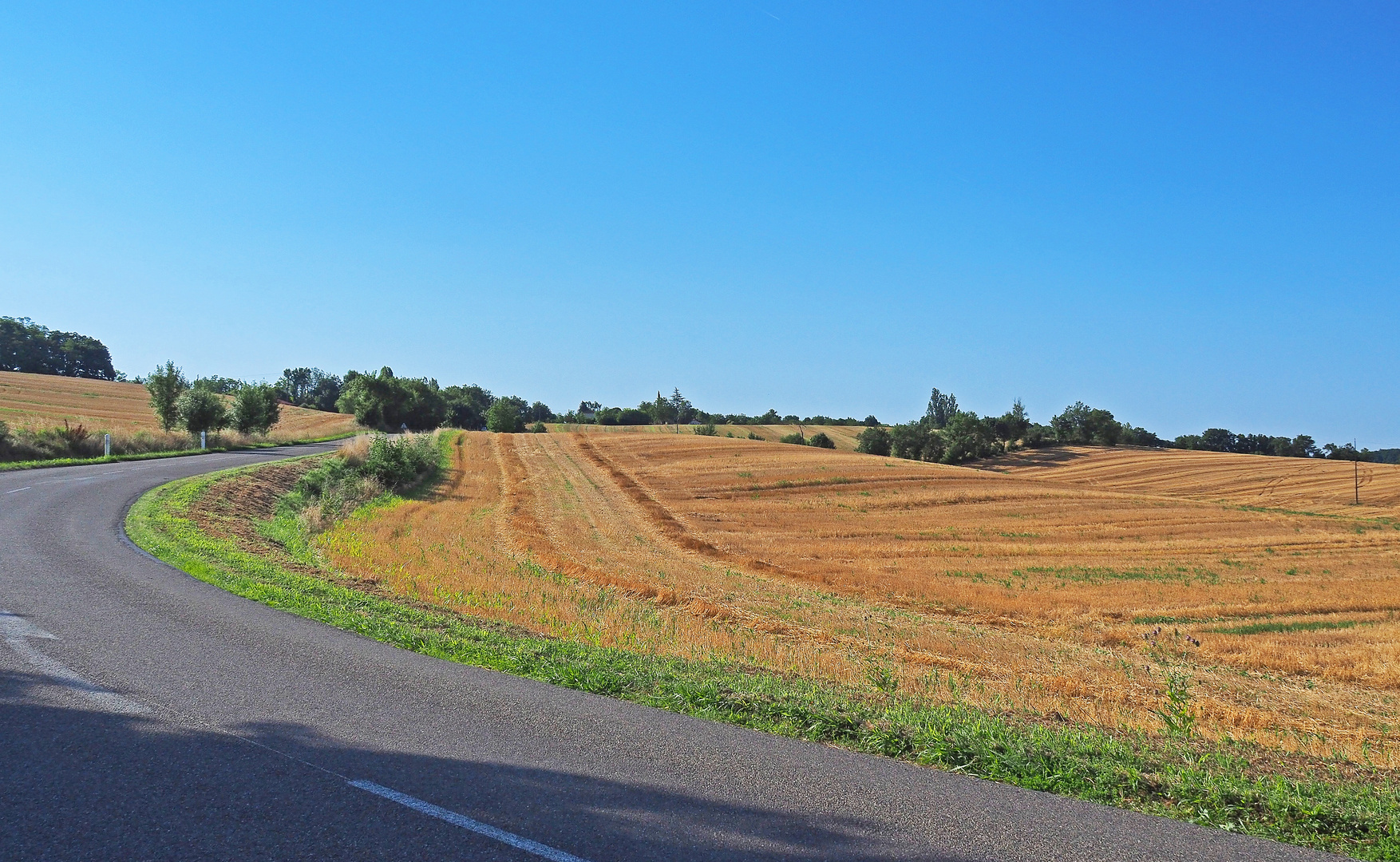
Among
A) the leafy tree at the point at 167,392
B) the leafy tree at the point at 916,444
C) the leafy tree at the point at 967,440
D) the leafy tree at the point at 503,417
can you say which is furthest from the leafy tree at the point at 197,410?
the leafy tree at the point at 967,440

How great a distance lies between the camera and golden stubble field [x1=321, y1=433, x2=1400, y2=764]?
41.8 feet

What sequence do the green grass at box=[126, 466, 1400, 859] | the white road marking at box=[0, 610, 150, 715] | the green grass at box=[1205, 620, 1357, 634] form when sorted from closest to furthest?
the green grass at box=[126, 466, 1400, 859], the white road marking at box=[0, 610, 150, 715], the green grass at box=[1205, 620, 1357, 634]

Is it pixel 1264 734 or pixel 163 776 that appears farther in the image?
pixel 1264 734

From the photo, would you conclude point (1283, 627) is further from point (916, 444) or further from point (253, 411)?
point (916, 444)

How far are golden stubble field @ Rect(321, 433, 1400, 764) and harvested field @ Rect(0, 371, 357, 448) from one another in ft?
101

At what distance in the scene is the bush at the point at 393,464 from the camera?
37312 mm

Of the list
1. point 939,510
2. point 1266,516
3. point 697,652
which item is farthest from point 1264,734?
point 1266,516

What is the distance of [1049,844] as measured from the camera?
466 centimetres

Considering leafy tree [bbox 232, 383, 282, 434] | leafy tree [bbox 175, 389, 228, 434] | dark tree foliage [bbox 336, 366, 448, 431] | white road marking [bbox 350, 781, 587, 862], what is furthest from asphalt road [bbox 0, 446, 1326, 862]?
dark tree foliage [bbox 336, 366, 448, 431]

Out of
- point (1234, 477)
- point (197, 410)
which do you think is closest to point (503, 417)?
point (197, 410)

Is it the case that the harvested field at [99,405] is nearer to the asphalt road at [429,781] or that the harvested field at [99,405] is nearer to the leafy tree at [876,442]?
the leafy tree at [876,442]

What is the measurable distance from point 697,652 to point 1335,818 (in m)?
7.42

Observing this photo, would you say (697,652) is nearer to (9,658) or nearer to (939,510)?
(9,658)

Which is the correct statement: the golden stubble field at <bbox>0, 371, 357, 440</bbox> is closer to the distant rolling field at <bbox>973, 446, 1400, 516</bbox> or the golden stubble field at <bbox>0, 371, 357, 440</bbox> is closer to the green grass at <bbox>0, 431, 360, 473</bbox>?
the green grass at <bbox>0, 431, 360, 473</bbox>
